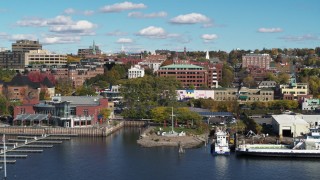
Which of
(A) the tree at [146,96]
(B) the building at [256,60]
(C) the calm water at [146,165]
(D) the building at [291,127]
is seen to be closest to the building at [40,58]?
(B) the building at [256,60]

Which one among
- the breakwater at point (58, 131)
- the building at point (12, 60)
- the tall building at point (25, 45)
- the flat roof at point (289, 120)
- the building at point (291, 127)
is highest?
the tall building at point (25, 45)

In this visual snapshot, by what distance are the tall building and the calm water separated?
192ft

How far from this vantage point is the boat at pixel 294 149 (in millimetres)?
26781

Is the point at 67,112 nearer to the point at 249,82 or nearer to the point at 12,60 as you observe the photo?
the point at 249,82

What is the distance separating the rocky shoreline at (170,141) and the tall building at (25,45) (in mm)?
56660

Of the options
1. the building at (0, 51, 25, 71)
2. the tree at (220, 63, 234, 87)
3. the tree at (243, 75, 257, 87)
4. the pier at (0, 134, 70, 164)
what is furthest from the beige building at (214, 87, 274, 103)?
the building at (0, 51, 25, 71)

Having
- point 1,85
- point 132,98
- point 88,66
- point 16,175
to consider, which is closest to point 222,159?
point 16,175

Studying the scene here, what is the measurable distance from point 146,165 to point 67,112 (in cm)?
1260

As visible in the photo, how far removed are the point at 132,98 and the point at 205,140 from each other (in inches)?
462

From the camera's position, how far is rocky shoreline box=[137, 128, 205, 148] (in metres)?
30.0

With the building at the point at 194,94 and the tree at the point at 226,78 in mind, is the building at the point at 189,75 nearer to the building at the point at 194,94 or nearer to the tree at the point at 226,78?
the tree at the point at 226,78

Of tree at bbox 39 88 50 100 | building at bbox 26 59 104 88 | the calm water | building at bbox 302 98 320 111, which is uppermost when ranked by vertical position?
building at bbox 26 59 104 88

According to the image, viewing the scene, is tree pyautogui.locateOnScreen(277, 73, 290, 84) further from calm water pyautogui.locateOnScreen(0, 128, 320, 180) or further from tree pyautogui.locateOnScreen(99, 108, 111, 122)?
calm water pyautogui.locateOnScreen(0, 128, 320, 180)

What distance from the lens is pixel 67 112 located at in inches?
1421
